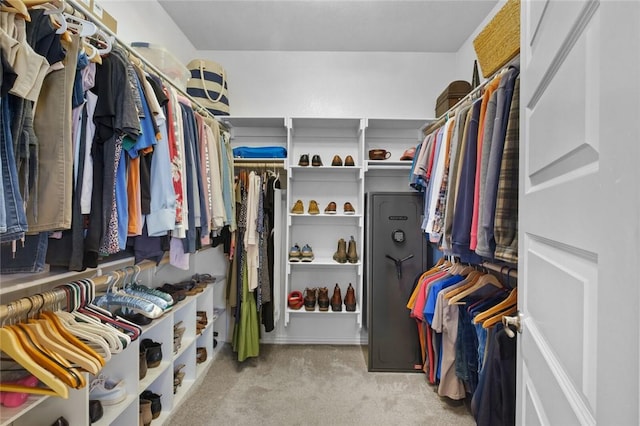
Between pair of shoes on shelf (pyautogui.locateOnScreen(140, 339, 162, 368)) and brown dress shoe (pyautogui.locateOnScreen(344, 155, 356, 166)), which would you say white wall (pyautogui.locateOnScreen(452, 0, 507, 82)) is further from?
pair of shoes on shelf (pyautogui.locateOnScreen(140, 339, 162, 368))

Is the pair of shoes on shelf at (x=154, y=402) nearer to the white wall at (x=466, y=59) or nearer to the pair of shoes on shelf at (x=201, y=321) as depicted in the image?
the pair of shoes on shelf at (x=201, y=321)

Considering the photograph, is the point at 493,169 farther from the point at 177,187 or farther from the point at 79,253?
the point at 79,253

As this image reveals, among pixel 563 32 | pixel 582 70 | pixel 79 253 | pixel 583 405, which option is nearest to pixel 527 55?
pixel 563 32

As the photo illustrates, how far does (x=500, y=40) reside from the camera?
4.33 ft

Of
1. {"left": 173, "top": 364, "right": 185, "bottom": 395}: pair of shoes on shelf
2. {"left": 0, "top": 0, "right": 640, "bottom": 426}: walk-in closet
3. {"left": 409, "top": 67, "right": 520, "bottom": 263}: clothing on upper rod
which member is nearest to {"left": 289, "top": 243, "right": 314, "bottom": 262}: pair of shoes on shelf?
{"left": 0, "top": 0, "right": 640, "bottom": 426}: walk-in closet

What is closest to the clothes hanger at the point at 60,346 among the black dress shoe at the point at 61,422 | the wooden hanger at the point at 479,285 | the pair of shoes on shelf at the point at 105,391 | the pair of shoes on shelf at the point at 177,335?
the black dress shoe at the point at 61,422

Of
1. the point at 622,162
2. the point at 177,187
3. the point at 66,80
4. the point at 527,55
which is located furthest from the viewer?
the point at 177,187

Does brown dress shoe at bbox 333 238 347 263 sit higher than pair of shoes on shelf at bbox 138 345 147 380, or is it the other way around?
brown dress shoe at bbox 333 238 347 263

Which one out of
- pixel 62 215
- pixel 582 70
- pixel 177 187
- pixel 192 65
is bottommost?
pixel 62 215

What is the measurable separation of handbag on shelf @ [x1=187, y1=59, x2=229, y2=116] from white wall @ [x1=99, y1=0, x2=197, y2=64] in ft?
0.68

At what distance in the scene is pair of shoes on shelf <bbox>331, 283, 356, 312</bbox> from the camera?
260 cm

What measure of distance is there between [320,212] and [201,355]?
1.48 meters

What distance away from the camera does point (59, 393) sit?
0.89 m

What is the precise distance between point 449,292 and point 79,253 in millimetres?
1782
